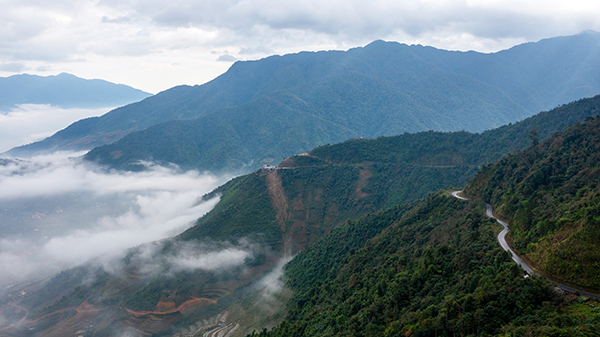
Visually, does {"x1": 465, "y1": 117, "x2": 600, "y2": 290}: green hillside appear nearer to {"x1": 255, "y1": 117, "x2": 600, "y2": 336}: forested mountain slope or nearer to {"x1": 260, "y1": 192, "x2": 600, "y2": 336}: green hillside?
{"x1": 255, "y1": 117, "x2": 600, "y2": 336}: forested mountain slope

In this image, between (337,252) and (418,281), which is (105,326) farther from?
(418,281)

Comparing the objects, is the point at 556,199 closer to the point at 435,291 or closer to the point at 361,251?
the point at 435,291

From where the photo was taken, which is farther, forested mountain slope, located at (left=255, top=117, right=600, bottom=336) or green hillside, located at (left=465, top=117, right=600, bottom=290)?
green hillside, located at (left=465, top=117, right=600, bottom=290)

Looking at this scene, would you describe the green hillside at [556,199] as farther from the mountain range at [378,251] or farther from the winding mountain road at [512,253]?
the winding mountain road at [512,253]

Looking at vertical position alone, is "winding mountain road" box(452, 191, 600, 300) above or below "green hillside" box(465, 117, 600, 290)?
below

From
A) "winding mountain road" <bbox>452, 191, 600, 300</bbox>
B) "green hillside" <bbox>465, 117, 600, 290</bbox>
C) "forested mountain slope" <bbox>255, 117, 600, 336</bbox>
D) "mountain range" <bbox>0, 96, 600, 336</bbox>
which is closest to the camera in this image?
"forested mountain slope" <bbox>255, 117, 600, 336</bbox>

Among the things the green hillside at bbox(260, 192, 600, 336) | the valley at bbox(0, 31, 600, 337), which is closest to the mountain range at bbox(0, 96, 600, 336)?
the green hillside at bbox(260, 192, 600, 336)

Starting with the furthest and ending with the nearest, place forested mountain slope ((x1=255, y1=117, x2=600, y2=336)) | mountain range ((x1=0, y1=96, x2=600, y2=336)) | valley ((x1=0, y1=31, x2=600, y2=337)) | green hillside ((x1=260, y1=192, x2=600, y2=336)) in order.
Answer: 1. valley ((x1=0, y1=31, x2=600, y2=337))
2. mountain range ((x1=0, y1=96, x2=600, y2=336))
3. forested mountain slope ((x1=255, y1=117, x2=600, y2=336))
4. green hillside ((x1=260, y1=192, x2=600, y2=336))

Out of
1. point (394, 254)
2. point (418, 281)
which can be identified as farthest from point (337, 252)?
point (418, 281)

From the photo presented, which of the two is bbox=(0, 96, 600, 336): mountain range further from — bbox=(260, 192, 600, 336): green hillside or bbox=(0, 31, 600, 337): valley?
bbox=(0, 31, 600, 337): valley
